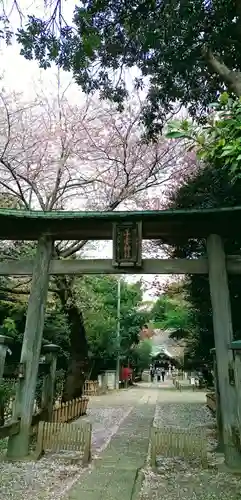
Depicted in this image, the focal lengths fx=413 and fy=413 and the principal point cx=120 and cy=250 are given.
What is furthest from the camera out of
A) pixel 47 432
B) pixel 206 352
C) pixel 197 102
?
pixel 206 352

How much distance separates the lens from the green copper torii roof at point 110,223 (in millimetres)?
7160

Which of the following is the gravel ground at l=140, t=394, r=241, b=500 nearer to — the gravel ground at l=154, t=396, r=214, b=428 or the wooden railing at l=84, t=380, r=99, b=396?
the gravel ground at l=154, t=396, r=214, b=428

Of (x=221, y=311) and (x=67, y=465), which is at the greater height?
(x=221, y=311)

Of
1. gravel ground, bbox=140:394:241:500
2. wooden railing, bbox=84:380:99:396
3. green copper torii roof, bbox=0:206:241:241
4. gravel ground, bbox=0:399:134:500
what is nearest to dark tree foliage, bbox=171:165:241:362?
green copper torii roof, bbox=0:206:241:241

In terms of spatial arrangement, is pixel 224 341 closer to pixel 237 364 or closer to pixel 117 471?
pixel 237 364

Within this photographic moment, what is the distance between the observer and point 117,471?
20.4ft

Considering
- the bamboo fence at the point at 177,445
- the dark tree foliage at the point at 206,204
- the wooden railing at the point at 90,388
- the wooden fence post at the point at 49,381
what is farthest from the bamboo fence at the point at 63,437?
the wooden railing at the point at 90,388

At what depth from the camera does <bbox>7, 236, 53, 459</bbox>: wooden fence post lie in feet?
22.6

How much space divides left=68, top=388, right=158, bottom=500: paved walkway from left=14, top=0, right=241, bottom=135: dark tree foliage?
6.12 metres

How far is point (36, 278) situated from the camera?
7586 mm

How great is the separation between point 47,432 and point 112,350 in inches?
765

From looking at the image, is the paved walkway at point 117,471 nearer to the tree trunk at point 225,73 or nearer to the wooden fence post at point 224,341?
→ the wooden fence post at point 224,341

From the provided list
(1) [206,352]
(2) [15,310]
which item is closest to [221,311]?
(1) [206,352]

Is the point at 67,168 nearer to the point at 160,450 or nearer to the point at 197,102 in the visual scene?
the point at 197,102
